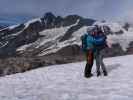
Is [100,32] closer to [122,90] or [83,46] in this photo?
[83,46]

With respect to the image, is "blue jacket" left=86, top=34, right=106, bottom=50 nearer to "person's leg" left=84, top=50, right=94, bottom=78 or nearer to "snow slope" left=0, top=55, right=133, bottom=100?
"person's leg" left=84, top=50, right=94, bottom=78

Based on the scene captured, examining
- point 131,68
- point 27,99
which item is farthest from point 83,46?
point 27,99

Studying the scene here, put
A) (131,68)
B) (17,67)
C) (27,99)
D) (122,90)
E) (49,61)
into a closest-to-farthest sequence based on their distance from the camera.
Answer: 1. (27,99)
2. (122,90)
3. (131,68)
4. (17,67)
5. (49,61)

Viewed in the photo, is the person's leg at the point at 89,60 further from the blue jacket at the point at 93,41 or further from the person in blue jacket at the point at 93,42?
the blue jacket at the point at 93,41

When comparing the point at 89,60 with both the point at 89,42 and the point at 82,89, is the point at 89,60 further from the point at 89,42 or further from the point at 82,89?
the point at 82,89

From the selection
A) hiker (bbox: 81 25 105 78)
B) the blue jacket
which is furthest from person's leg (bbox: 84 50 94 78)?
the blue jacket

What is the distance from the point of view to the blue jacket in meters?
18.2

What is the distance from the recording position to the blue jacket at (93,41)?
1819 cm

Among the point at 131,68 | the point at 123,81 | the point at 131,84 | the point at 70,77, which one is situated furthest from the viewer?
the point at 131,68

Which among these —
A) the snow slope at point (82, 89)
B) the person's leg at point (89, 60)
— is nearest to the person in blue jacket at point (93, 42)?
the person's leg at point (89, 60)

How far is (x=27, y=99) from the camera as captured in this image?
12.6m

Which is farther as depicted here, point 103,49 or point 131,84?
point 103,49

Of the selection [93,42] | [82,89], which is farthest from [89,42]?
[82,89]

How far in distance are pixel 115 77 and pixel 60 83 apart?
310 cm
